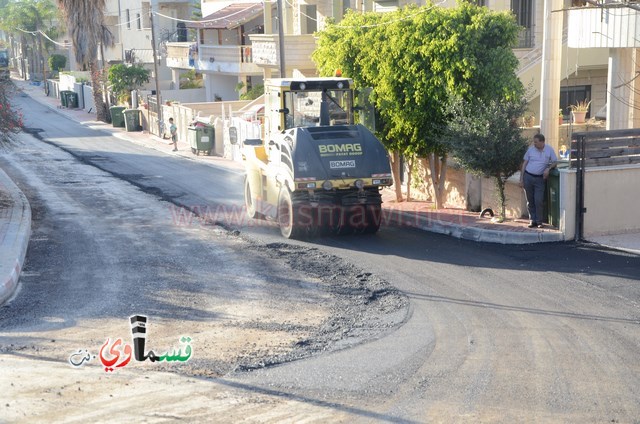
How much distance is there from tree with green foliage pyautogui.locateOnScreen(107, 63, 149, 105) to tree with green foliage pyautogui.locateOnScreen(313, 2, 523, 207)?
34.3 m

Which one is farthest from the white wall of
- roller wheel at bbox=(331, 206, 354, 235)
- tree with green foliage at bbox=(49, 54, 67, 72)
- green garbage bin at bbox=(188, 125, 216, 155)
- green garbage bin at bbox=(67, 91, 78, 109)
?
tree with green foliage at bbox=(49, 54, 67, 72)

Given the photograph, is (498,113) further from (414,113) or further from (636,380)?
(636,380)

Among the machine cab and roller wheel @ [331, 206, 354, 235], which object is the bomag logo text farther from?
the machine cab

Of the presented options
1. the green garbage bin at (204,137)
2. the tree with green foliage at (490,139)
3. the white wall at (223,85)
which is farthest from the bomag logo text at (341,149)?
the white wall at (223,85)

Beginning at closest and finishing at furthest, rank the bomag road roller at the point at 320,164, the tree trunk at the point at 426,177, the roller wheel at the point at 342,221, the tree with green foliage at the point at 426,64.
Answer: the bomag road roller at the point at 320,164, the roller wheel at the point at 342,221, the tree with green foliage at the point at 426,64, the tree trunk at the point at 426,177

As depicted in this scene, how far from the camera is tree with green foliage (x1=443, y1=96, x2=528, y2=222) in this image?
1623cm

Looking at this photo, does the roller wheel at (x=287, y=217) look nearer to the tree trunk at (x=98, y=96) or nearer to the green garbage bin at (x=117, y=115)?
the green garbage bin at (x=117, y=115)

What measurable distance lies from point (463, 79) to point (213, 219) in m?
6.20

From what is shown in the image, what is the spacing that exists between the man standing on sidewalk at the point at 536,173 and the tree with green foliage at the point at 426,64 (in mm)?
1706

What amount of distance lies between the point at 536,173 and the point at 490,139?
1.08 meters

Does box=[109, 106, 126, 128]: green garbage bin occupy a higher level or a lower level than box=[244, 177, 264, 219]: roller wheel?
higher

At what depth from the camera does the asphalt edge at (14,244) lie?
43.1ft

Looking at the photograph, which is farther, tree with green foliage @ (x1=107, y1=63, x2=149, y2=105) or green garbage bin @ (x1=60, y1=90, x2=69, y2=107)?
green garbage bin @ (x1=60, y1=90, x2=69, y2=107)

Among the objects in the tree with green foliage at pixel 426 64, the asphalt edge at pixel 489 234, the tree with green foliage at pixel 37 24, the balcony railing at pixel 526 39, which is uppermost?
the tree with green foliage at pixel 37 24
